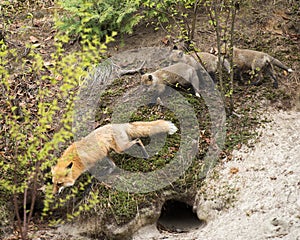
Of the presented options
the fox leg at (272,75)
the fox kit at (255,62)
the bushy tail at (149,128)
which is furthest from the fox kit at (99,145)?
the fox leg at (272,75)

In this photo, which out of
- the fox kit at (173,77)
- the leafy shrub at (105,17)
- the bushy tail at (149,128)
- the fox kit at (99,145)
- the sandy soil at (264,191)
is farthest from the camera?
the leafy shrub at (105,17)

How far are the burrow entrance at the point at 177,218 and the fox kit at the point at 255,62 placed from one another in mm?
2820

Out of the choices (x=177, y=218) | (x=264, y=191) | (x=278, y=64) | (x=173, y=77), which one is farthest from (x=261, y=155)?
(x=173, y=77)

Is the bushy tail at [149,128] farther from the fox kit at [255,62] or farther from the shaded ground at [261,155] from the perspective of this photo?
the fox kit at [255,62]

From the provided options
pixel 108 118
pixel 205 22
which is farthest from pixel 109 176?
pixel 205 22

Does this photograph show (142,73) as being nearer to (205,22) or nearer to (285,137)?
(205,22)

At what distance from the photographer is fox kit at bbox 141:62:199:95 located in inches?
346

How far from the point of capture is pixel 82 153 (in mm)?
7578

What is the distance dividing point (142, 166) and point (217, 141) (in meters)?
1.40

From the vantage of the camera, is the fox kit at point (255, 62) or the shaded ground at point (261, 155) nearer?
the shaded ground at point (261, 155)

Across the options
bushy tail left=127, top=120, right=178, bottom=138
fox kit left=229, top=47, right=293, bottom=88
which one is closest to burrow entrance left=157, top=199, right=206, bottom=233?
bushy tail left=127, top=120, right=178, bottom=138

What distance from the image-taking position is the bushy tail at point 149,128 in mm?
7969

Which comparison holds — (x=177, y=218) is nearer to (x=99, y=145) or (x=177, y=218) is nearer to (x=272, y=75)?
(x=99, y=145)

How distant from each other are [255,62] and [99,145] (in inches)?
133
